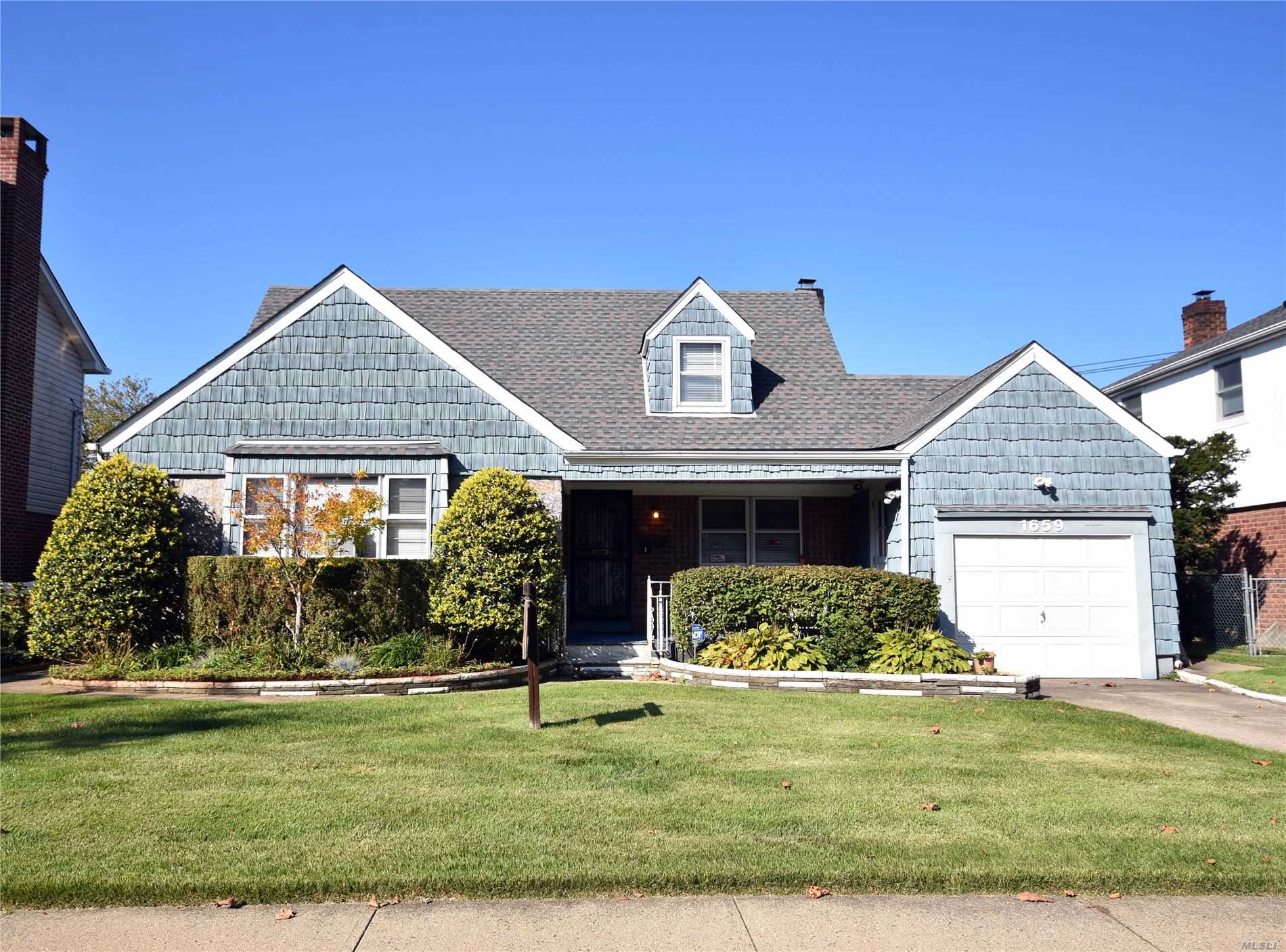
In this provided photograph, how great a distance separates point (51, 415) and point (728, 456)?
44.9 ft

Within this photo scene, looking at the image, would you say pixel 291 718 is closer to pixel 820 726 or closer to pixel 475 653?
pixel 475 653

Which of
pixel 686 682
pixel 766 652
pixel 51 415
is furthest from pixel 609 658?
pixel 51 415

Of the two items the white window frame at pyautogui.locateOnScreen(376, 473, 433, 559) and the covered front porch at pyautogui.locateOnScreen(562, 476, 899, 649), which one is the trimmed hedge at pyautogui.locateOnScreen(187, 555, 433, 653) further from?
the covered front porch at pyautogui.locateOnScreen(562, 476, 899, 649)

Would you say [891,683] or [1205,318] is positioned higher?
[1205,318]

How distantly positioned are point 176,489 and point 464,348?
19.3 ft

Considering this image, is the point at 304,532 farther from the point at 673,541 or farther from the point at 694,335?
the point at 694,335

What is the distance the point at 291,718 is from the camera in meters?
9.45

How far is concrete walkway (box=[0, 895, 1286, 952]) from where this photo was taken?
4.38 meters

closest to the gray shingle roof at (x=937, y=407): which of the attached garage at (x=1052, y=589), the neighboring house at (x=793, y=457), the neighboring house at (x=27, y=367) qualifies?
the neighboring house at (x=793, y=457)

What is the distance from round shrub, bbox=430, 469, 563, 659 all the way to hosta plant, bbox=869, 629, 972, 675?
4415 mm

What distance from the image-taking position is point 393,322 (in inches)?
592

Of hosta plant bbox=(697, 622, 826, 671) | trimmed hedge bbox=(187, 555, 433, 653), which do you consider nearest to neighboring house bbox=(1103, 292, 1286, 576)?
hosta plant bbox=(697, 622, 826, 671)

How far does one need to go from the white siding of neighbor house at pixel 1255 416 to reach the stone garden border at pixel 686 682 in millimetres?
11819

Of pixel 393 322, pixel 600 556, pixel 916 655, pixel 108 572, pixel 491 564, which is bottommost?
pixel 916 655
